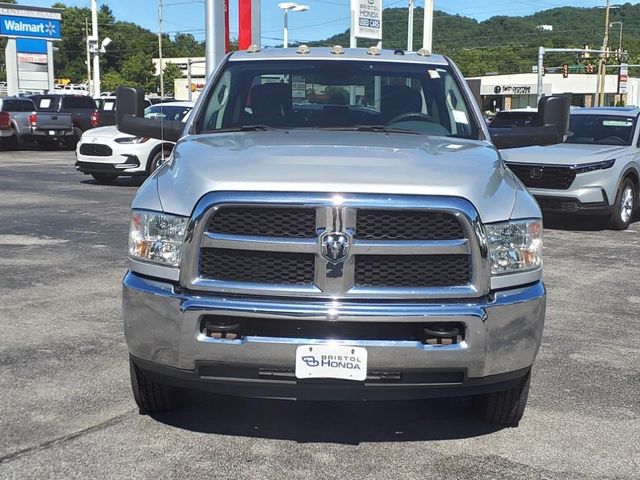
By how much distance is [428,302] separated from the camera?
3545mm

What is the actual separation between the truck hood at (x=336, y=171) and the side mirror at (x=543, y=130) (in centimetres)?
97

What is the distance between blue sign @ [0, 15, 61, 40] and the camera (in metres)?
43.7

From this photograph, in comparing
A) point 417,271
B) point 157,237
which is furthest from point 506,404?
point 157,237

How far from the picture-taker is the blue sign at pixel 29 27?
43.7 metres

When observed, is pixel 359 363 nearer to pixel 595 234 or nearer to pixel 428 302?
pixel 428 302

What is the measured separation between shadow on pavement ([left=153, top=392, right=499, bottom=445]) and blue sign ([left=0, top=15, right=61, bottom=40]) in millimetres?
43694

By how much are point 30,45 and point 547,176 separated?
38.7m

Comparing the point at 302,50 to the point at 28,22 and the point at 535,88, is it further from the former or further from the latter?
the point at 535,88

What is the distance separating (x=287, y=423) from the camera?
14.0 feet

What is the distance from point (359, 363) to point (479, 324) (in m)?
0.54

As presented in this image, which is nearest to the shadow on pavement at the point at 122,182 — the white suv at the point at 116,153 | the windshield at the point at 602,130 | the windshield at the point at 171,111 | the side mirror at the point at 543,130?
the white suv at the point at 116,153

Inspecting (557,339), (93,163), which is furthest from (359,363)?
(93,163)

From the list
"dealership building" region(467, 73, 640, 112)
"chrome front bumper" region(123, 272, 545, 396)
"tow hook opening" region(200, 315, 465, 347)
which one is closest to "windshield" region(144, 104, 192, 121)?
"chrome front bumper" region(123, 272, 545, 396)

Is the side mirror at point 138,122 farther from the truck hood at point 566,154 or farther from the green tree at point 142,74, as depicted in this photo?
the green tree at point 142,74
